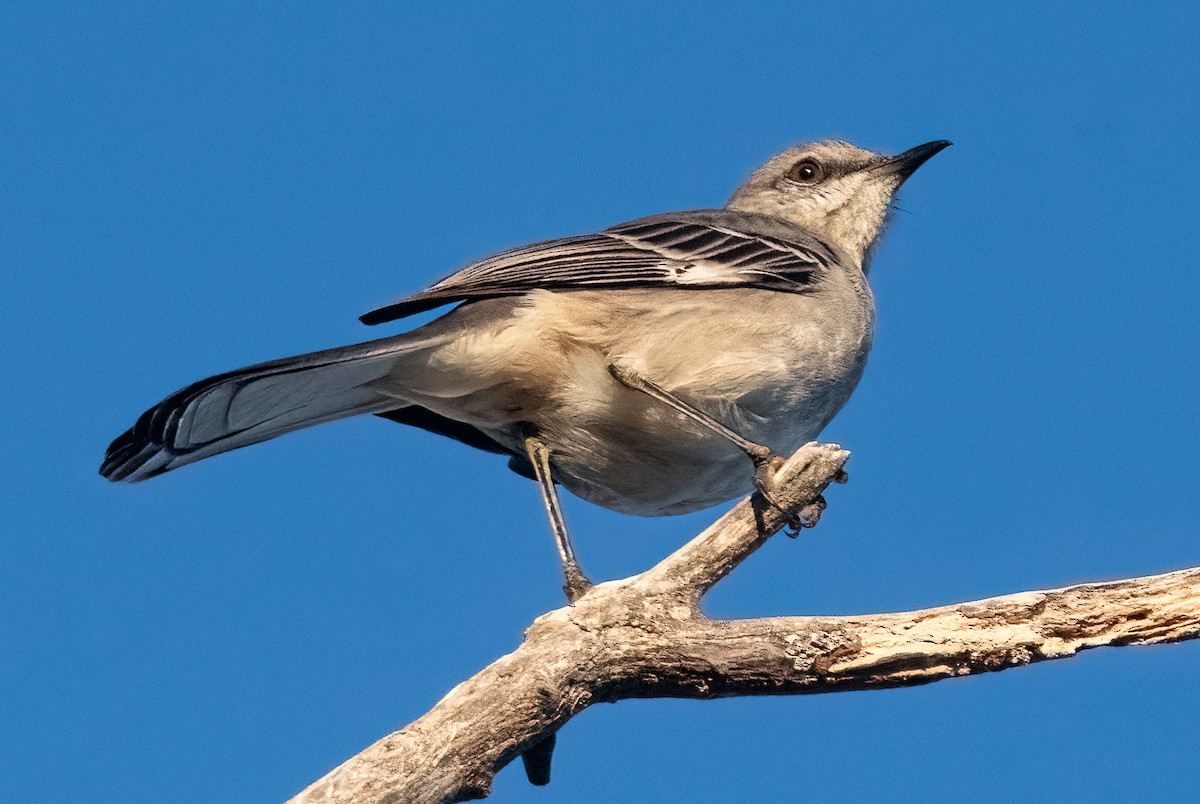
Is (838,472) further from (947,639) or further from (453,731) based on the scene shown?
(453,731)

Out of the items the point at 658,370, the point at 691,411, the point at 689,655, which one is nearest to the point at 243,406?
the point at 658,370

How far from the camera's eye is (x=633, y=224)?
26.1 feet

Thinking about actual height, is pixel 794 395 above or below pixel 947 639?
above

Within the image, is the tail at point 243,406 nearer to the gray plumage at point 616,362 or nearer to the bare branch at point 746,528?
the gray plumage at point 616,362

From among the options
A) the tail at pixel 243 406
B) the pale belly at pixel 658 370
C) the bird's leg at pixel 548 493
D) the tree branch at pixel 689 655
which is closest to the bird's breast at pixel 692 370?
the pale belly at pixel 658 370

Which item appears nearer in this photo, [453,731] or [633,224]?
[453,731]

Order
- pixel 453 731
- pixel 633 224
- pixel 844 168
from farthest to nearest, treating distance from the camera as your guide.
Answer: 1. pixel 844 168
2. pixel 633 224
3. pixel 453 731

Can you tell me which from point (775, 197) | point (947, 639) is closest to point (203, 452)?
point (947, 639)

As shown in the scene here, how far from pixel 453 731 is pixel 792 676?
164 cm

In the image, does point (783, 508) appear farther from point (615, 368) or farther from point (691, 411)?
point (615, 368)

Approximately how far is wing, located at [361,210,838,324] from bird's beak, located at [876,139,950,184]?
4.89ft

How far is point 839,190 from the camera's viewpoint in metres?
9.16

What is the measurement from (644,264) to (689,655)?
250 cm

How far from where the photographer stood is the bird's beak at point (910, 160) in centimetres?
908
